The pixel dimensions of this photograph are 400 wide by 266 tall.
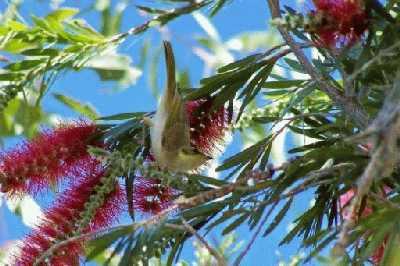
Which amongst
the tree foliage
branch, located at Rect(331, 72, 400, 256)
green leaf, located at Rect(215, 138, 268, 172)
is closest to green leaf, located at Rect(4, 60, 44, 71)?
the tree foliage

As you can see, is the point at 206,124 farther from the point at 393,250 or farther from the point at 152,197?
the point at 393,250

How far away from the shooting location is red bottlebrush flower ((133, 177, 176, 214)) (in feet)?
3.64

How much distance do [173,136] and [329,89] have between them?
0.75ft

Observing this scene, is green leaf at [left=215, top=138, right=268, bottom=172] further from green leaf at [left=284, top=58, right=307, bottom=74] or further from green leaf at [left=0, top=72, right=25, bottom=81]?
green leaf at [left=0, top=72, right=25, bottom=81]

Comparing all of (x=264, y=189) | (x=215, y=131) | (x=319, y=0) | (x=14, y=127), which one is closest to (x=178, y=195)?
(x=215, y=131)

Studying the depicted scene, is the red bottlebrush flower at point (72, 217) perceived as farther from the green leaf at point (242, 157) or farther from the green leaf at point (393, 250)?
the green leaf at point (393, 250)

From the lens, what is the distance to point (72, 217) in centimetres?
105

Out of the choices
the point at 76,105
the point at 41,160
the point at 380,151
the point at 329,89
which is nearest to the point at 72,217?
the point at 41,160

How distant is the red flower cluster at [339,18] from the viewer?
2.76ft

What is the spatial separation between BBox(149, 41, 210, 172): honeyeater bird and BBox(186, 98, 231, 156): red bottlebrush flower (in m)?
0.02

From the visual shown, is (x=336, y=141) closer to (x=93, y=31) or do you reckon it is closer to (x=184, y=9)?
(x=184, y=9)

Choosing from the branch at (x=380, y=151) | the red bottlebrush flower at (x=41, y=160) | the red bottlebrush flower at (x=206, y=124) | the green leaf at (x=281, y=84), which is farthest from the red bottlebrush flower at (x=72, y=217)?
the branch at (x=380, y=151)

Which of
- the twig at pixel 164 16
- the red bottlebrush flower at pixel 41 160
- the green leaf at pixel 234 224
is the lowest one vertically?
the green leaf at pixel 234 224

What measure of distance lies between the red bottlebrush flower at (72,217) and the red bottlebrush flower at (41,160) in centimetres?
2
